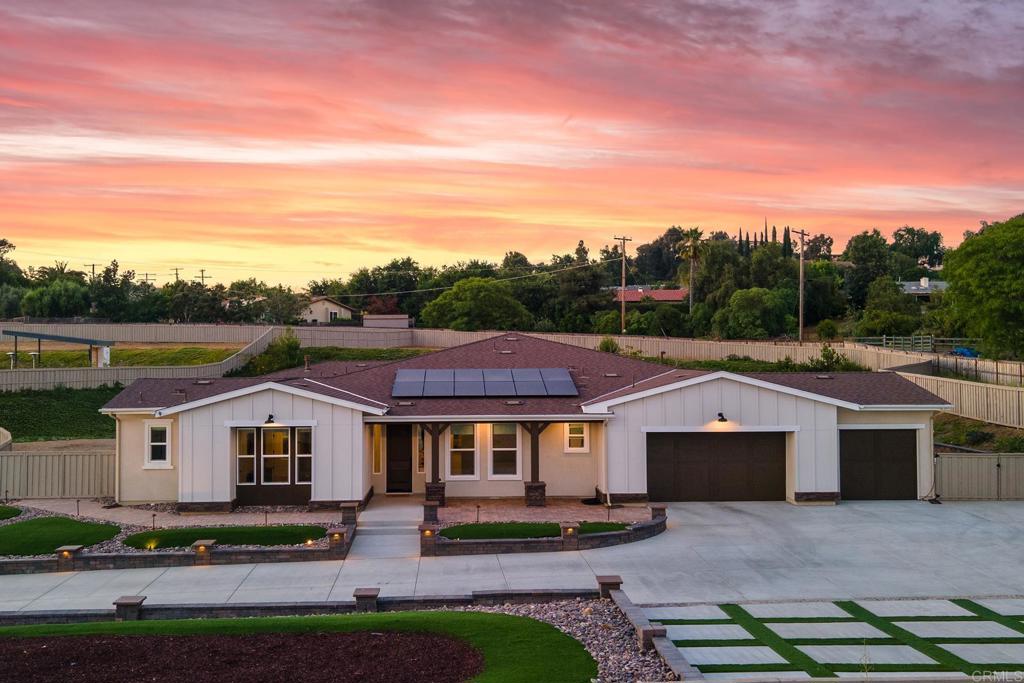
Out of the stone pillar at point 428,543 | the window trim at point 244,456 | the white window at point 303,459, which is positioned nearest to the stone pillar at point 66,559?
the window trim at point 244,456

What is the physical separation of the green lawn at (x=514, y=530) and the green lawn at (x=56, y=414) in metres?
26.8

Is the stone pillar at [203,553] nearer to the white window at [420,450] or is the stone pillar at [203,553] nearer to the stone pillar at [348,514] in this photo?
the stone pillar at [348,514]

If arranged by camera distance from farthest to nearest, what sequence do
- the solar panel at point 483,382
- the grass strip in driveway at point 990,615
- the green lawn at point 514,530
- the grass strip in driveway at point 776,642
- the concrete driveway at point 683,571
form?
the solar panel at point 483,382, the green lawn at point 514,530, the concrete driveway at point 683,571, the grass strip in driveway at point 990,615, the grass strip in driveway at point 776,642

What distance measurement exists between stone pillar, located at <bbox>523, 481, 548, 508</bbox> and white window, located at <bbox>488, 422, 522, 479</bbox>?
1317mm

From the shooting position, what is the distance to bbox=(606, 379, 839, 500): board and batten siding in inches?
1006

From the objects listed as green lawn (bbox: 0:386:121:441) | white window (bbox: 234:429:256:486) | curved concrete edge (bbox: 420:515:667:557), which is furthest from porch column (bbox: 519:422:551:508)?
green lawn (bbox: 0:386:121:441)

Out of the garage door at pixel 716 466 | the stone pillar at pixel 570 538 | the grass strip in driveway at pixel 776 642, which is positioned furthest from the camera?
→ the garage door at pixel 716 466

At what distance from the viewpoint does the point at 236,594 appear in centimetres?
1694

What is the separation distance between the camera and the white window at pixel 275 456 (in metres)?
25.0

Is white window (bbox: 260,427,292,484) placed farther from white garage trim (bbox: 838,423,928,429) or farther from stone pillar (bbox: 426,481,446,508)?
white garage trim (bbox: 838,423,928,429)

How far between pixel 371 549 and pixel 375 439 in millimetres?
6535

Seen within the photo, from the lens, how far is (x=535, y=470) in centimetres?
2575

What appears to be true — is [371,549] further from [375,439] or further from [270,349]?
[270,349]

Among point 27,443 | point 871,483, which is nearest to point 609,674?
point 871,483
